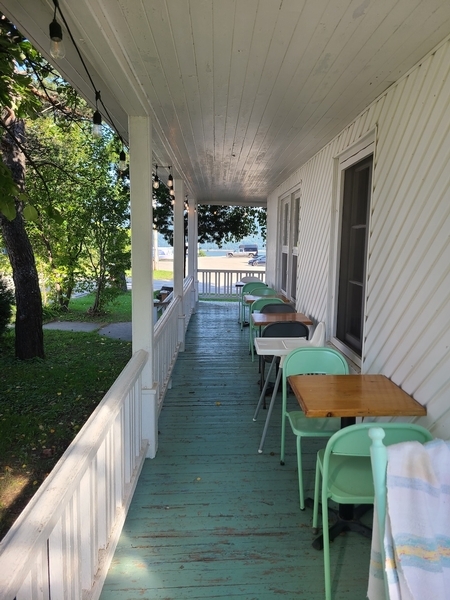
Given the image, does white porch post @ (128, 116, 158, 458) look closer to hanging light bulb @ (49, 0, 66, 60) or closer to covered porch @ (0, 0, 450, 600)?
covered porch @ (0, 0, 450, 600)

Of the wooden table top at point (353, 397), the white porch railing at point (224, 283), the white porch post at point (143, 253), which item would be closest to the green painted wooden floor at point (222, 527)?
the white porch post at point (143, 253)

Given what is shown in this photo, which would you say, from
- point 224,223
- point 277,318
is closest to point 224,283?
point 224,223

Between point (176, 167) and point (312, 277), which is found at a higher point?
point (176, 167)

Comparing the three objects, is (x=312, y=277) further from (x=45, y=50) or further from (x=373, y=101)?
(x=45, y=50)

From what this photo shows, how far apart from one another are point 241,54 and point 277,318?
9.74 ft

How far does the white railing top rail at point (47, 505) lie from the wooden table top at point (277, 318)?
2.62m

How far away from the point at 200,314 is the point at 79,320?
8.79 ft

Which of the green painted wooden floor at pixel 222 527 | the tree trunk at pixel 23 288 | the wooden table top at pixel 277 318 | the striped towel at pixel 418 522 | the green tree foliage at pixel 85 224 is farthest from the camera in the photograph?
the green tree foliage at pixel 85 224

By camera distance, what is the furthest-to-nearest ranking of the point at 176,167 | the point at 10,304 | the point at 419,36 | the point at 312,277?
the point at 10,304
the point at 176,167
the point at 312,277
the point at 419,36

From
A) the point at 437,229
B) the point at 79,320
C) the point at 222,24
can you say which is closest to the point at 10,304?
the point at 79,320

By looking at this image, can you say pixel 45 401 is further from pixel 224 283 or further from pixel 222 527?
pixel 224 283

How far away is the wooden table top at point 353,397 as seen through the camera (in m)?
1.96

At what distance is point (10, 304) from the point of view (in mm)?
6297

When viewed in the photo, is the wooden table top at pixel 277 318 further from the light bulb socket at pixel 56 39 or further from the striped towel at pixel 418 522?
the light bulb socket at pixel 56 39
